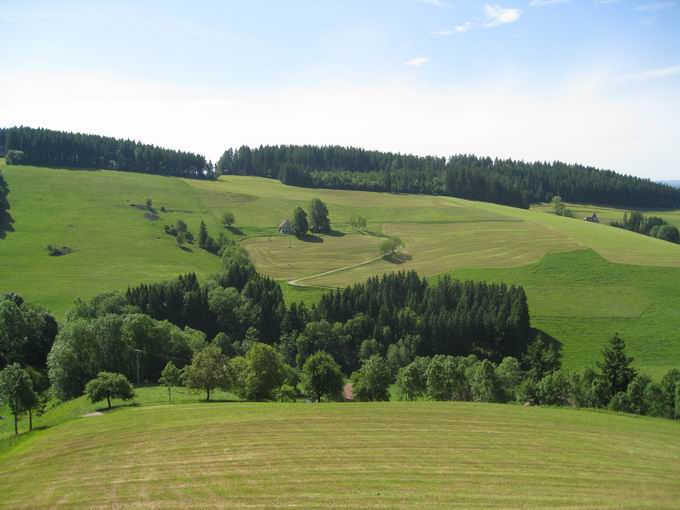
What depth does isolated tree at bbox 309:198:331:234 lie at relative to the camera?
537 ft

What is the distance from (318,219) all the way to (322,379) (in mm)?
97989

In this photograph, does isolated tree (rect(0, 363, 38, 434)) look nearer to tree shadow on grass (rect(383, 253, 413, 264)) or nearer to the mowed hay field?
the mowed hay field

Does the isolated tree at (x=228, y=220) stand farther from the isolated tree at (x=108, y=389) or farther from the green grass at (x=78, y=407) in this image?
the isolated tree at (x=108, y=389)

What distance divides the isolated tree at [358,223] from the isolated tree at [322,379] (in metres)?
98.7

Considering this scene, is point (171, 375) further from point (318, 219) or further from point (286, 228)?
point (318, 219)

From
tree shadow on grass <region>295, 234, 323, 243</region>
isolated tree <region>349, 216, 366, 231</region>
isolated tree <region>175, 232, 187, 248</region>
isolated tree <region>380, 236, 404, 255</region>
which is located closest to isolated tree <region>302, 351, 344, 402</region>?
isolated tree <region>380, 236, 404, 255</region>

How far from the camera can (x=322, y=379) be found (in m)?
69.2

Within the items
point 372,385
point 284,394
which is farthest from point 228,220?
point 372,385

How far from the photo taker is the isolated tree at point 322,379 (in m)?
69.1

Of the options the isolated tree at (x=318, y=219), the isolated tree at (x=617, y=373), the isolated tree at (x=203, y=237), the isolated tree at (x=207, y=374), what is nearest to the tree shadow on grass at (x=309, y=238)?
the isolated tree at (x=318, y=219)

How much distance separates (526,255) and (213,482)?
107 metres

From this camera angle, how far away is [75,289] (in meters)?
113

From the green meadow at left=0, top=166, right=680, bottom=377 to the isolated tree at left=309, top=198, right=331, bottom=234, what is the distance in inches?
239

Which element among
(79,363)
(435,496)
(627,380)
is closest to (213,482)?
(435,496)
